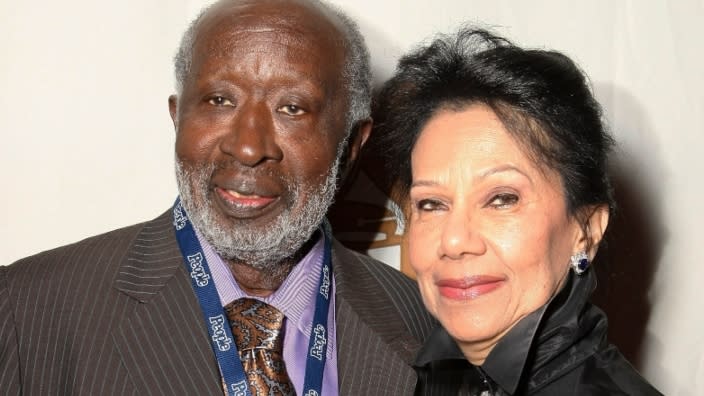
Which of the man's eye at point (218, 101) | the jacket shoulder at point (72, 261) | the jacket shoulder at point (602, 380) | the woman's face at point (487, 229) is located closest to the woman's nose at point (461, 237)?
the woman's face at point (487, 229)

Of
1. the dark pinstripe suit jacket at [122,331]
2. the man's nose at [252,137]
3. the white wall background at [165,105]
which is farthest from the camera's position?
the white wall background at [165,105]

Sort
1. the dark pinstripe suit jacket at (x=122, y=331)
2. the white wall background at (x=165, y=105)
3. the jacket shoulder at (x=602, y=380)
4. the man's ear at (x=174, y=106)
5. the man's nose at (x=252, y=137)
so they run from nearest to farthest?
the jacket shoulder at (x=602, y=380) < the dark pinstripe suit jacket at (x=122, y=331) < the man's nose at (x=252, y=137) < the man's ear at (x=174, y=106) < the white wall background at (x=165, y=105)

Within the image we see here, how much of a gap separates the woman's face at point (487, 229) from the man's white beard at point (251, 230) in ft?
1.48

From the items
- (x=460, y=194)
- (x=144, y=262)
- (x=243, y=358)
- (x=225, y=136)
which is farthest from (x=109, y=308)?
(x=460, y=194)

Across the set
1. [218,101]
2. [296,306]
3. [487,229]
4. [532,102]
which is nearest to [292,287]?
[296,306]

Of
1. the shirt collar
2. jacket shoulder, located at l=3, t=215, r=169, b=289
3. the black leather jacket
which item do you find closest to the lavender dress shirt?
the shirt collar

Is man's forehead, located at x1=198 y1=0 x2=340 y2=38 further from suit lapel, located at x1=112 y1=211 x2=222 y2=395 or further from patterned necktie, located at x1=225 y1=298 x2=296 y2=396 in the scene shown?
patterned necktie, located at x1=225 y1=298 x2=296 y2=396

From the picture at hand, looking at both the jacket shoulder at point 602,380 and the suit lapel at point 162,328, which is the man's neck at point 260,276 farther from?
the jacket shoulder at point 602,380

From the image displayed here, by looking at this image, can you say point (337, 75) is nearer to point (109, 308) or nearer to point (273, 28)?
point (273, 28)

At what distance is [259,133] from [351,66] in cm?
32

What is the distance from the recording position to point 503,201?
180 centimetres

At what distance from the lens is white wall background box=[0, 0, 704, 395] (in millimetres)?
2695

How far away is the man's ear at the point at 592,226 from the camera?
1.86 meters

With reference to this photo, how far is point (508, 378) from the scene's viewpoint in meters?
1.79
